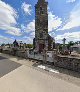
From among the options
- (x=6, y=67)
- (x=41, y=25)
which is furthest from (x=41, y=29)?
(x=6, y=67)

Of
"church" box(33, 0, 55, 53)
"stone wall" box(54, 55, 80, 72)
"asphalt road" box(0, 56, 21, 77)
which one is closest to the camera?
"asphalt road" box(0, 56, 21, 77)

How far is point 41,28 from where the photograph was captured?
110 feet

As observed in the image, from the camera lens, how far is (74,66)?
41.7 feet

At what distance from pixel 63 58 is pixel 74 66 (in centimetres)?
168

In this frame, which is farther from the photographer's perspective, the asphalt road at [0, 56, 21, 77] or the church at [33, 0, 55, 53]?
the church at [33, 0, 55, 53]

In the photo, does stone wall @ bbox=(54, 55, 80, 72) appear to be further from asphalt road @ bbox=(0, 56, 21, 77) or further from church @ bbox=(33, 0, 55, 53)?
church @ bbox=(33, 0, 55, 53)

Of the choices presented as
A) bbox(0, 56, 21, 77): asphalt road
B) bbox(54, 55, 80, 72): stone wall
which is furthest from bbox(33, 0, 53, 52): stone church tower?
bbox(54, 55, 80, 72): stone wall

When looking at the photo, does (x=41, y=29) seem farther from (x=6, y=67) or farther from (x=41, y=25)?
(x=6, y=67)

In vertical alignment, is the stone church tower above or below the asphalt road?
above

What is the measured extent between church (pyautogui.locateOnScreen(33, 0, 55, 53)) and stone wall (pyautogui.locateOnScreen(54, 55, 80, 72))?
18167mm

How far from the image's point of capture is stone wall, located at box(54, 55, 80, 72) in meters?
12.5

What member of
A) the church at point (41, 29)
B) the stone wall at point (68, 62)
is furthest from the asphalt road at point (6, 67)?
the church at point (41, 29)

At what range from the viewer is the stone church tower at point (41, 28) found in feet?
109

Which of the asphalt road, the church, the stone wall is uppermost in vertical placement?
the church
